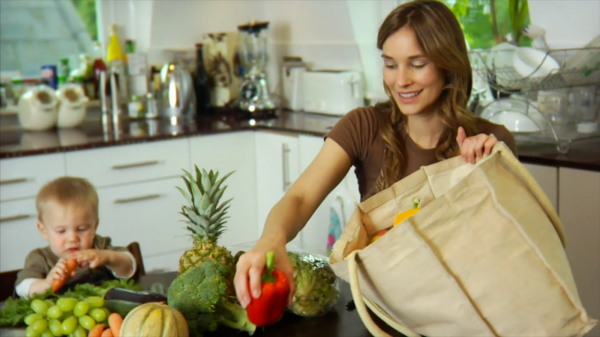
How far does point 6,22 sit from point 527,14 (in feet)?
7.98

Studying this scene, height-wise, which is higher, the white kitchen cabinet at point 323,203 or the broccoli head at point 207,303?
the broccoli head at point 207,303

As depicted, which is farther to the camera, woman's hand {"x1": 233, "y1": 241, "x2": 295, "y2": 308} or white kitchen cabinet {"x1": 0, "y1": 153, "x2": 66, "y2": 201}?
white kitchen cabinet {"x1": 0, "y1": 153, "x2": 66, "y2": 201}

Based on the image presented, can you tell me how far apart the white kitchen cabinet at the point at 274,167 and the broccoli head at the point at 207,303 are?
198cm

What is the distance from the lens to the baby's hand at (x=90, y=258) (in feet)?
5.87

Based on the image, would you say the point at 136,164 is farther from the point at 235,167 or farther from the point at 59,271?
the point at 59,271

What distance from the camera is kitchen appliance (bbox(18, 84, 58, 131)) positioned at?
3514 mm

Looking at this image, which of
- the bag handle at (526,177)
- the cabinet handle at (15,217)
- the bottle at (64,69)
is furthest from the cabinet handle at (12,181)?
the bag handle at (526,177)

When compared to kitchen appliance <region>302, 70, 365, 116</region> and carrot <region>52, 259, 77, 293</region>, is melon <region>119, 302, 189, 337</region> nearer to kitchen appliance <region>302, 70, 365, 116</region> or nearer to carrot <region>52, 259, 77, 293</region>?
carrot <region>52, 259, 77, 293</region>

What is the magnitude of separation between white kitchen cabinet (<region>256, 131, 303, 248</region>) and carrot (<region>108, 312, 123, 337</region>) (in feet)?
6.72

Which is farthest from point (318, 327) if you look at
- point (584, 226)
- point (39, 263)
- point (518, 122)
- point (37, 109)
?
point (37, 109)

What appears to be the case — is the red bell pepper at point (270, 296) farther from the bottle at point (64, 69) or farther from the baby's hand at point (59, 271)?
the bottle at point (64, 69)

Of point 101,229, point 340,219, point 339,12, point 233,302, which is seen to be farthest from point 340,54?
point 233,302

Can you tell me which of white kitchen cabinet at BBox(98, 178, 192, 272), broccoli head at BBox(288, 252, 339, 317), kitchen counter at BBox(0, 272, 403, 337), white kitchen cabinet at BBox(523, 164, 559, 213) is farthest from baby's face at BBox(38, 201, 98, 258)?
white kitchen cabinet at BBox(523, 164, 559, 213)

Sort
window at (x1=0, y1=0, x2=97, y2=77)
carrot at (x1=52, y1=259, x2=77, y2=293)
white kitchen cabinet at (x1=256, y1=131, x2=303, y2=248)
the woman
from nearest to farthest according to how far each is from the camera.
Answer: carrot at (x1=52, y1=259, x2=77, y2=293), the woman, white kitchen cabinet at (x1=256, y1=131, x2=303, y2=248), window at (x1=0, y1=0, x2=97, y2=77)
